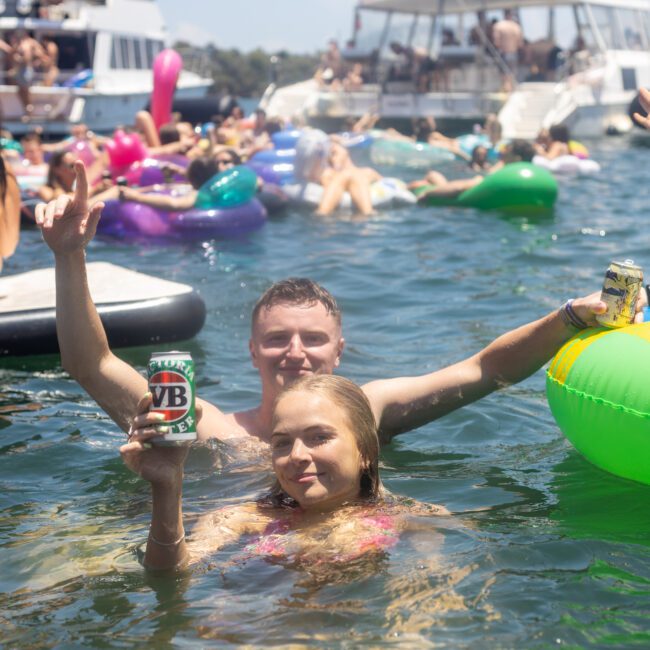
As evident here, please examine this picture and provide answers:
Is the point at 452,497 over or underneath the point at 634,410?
underneath

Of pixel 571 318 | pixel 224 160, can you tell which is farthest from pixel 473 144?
pixel 571 318

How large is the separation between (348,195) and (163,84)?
17.6 feet

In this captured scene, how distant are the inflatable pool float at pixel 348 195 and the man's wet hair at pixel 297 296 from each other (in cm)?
994

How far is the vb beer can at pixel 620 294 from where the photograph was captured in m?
3.95

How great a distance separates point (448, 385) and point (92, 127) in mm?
21559

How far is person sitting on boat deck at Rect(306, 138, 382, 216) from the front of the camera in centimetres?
1418

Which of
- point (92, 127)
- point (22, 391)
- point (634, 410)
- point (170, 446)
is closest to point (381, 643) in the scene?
point (170, 446)

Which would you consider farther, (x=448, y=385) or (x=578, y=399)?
(x=448, y=385)

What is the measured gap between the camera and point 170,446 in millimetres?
2807

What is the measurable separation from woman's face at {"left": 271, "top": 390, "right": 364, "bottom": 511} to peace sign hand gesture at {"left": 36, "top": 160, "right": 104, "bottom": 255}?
2.78ft

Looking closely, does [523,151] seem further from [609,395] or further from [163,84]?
[609,395]

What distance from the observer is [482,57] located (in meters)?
26.6

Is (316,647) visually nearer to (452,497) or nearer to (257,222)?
(452,497)

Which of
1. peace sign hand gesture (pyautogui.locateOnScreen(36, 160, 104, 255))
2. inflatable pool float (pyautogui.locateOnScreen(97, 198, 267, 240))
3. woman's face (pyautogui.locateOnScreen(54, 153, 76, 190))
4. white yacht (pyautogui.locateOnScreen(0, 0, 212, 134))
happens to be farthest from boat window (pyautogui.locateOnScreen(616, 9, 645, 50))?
peace sign hand gesture (pyautogui.locateOnScreen(36, 160, 104, 255))
